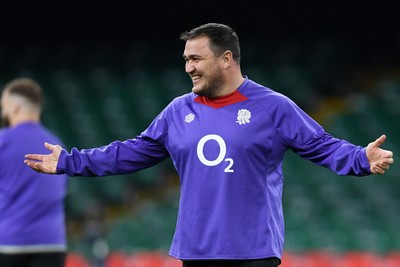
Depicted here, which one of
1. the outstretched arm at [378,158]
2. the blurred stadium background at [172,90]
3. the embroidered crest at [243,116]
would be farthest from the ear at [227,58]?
the blurred stadium background at [172,90]

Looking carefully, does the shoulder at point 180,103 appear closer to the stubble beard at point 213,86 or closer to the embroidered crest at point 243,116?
the stubble beard at point 213,86

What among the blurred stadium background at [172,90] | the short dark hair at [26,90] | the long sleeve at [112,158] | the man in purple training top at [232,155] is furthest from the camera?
the blurred stadium background at [172,90]

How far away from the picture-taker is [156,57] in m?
16.6

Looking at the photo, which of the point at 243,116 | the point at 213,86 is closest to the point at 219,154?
the point at 243,116

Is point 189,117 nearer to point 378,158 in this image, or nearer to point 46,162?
point 46,162

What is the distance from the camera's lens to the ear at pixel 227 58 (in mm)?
4598

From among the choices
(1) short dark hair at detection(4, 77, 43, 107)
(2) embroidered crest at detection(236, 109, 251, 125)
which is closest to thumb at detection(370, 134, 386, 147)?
(2) embroidered crest at detection(236, 109, 251, 125)

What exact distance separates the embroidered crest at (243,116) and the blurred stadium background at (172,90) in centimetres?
517

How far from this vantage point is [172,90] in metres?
15.1

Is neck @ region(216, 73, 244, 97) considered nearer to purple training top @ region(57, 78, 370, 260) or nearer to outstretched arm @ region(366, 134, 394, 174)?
purple training top @ region(57, 78, 370, 260)

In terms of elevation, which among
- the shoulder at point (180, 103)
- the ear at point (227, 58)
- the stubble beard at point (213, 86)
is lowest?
the shoulder at point (180, 103)

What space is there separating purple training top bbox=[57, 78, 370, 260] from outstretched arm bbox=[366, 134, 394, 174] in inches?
1.5

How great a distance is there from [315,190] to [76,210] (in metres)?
3.07

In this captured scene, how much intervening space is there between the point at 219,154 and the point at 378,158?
68cm
